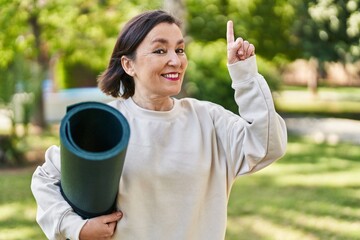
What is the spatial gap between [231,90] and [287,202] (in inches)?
249

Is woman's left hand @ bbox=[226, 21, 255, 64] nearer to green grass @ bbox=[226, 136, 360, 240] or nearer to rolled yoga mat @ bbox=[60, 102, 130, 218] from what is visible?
rolled yoga mat @ bbox=[60, 102, 130, 218]

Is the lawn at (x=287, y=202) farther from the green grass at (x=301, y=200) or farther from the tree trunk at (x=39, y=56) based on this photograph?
the tree trunk at (x=39, y=56)

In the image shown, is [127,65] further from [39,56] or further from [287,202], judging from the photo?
[39,56]

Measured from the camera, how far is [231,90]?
13234 mm

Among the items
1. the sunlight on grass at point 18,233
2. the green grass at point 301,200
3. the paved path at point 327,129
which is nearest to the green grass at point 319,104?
the paved path at point 327,129

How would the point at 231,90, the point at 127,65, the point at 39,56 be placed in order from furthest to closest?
the point at 39,56 → the point at 231,90 → the point at 127,65

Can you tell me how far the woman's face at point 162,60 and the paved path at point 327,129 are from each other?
9.96 meters

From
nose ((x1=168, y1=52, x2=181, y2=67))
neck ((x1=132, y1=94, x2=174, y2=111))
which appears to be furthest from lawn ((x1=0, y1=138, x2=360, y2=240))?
nose ((x1=168, y1=52, x2=181, y2=67))

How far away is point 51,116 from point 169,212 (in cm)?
1405

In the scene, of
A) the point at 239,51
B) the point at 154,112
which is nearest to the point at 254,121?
the point at 239,51

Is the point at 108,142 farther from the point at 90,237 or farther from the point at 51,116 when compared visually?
the point at 51,116

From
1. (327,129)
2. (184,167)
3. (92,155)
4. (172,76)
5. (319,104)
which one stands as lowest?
(319,104)

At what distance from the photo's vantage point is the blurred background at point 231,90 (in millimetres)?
6632

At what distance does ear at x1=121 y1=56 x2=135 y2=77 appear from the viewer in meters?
2.26
